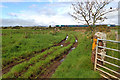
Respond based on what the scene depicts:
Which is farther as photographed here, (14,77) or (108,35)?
(108,35)

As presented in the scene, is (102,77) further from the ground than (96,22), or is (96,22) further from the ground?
(96,22)

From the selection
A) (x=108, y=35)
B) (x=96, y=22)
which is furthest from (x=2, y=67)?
(x=96, y=22)

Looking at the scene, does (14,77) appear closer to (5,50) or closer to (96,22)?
(5,50)

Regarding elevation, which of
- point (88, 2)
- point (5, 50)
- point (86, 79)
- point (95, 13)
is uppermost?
point (88, 2)

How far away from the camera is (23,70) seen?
18.8 ft

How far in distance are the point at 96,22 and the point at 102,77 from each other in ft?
28.9

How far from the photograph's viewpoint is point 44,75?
16.8ft

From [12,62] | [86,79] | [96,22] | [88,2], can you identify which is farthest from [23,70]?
[88,2]

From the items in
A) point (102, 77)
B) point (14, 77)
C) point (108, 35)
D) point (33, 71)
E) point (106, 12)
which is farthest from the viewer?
point (106, 12)

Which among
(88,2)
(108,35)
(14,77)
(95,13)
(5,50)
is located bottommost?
(14,77)

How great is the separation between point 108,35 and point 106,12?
431 cm

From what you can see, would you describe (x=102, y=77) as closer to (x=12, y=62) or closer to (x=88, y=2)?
(x=12, y=62)

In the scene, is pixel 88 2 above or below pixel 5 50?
above

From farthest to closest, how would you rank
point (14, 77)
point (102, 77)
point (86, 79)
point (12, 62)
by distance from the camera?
point (12, 62) < point (14, 77) < point (102, 77) < point (86, 79)
